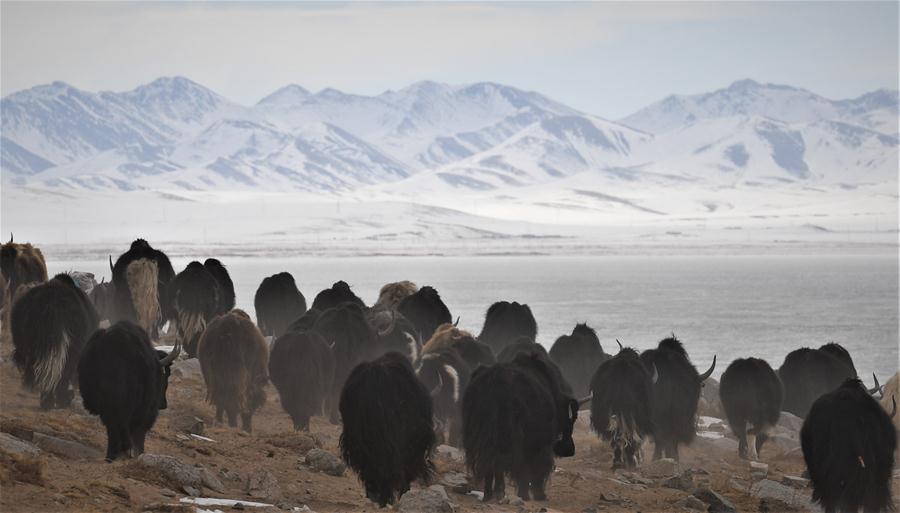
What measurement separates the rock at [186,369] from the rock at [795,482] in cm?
757

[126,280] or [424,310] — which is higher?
[126,280]

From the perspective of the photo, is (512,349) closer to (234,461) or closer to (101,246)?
(234,461)

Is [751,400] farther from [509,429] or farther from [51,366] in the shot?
[51,366]

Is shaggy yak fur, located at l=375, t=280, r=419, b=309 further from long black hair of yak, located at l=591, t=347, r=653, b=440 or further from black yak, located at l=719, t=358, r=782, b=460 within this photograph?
long black hair of yak, located at l=591, t=347, r=653, b=440

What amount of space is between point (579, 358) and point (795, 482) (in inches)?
176

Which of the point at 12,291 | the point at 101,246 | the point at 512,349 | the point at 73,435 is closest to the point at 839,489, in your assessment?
the point at 512,349

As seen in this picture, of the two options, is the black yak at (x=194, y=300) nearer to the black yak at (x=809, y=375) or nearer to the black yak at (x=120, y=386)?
the black yak at (x=120, y=386)

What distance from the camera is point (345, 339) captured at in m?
14.2

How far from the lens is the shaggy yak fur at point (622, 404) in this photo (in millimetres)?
12070

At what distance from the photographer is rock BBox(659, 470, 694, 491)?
36.7 feet

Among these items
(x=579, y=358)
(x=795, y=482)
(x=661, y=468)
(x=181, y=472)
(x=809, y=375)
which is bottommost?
(x=795, y=482)

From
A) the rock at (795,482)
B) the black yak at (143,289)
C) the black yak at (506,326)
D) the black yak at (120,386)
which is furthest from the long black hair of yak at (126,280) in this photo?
the rock at (795,482)

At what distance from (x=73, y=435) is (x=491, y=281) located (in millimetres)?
50262

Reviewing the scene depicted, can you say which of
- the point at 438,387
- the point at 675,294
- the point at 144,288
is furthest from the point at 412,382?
the point at 675,294
